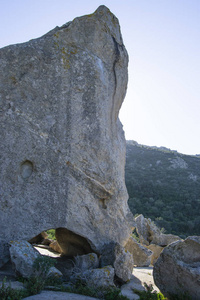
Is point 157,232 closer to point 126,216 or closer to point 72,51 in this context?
point 126,216

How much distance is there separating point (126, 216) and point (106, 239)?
1359mm

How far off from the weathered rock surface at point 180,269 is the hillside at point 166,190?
12.2 metres

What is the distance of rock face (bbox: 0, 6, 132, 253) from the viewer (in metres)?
6.79

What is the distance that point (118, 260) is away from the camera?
7.11 meters

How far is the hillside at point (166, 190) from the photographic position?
19.8 meters

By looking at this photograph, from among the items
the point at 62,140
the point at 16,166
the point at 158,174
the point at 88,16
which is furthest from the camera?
the point at 158,174

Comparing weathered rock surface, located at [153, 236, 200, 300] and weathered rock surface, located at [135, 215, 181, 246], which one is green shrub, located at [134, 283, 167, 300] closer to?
weathered rock surface, located at [153, 236, 200, 300]

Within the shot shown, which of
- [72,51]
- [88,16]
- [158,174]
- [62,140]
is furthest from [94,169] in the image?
[158,174]

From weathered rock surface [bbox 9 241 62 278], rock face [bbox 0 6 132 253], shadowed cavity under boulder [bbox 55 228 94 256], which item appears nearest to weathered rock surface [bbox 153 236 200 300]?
rock face [bbox 0 6 132 253]

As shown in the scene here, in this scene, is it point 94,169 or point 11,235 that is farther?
point 94,169

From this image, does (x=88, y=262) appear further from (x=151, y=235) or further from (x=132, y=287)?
(x=151, y=235)

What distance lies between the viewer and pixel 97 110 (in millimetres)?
8117

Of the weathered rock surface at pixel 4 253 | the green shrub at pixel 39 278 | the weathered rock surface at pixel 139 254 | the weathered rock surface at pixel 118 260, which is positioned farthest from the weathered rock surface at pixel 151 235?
the weathered rock surface at pixel 4 253

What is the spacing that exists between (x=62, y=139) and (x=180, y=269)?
4.50 meters
